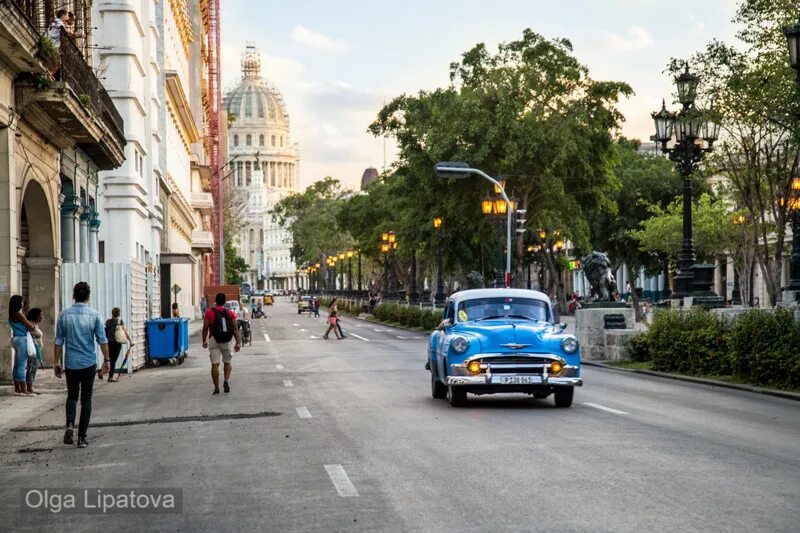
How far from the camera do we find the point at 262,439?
1511 cm

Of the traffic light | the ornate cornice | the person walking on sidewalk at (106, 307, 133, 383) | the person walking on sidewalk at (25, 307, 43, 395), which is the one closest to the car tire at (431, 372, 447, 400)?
the person walking on sidewalk at (25, 307, 43, 395)

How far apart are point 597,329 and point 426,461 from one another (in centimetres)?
2288

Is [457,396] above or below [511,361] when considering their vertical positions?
below

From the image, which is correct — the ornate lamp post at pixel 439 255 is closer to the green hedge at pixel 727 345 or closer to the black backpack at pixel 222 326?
the green hedge at pixel 727 345

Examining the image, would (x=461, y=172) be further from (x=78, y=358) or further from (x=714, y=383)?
(x=78, y=358)

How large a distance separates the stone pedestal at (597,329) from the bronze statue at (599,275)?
376 cm

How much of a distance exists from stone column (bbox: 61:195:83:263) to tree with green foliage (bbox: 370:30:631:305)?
77.8 feet

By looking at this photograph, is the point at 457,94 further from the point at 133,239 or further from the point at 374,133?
the point at 133,239

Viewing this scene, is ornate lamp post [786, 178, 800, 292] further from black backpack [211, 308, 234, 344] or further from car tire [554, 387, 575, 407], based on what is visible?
black backpack [211, 308, 234, 344]

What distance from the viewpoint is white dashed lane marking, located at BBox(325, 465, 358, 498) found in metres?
10.6

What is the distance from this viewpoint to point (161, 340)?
36.2 metres

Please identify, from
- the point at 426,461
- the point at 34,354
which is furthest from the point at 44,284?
the point at 426,461

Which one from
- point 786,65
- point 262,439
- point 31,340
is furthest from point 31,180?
point 786,65

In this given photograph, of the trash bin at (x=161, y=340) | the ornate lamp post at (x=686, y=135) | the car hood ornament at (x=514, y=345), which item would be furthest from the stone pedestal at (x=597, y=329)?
the car hood ornament at (x=514, y=345)
